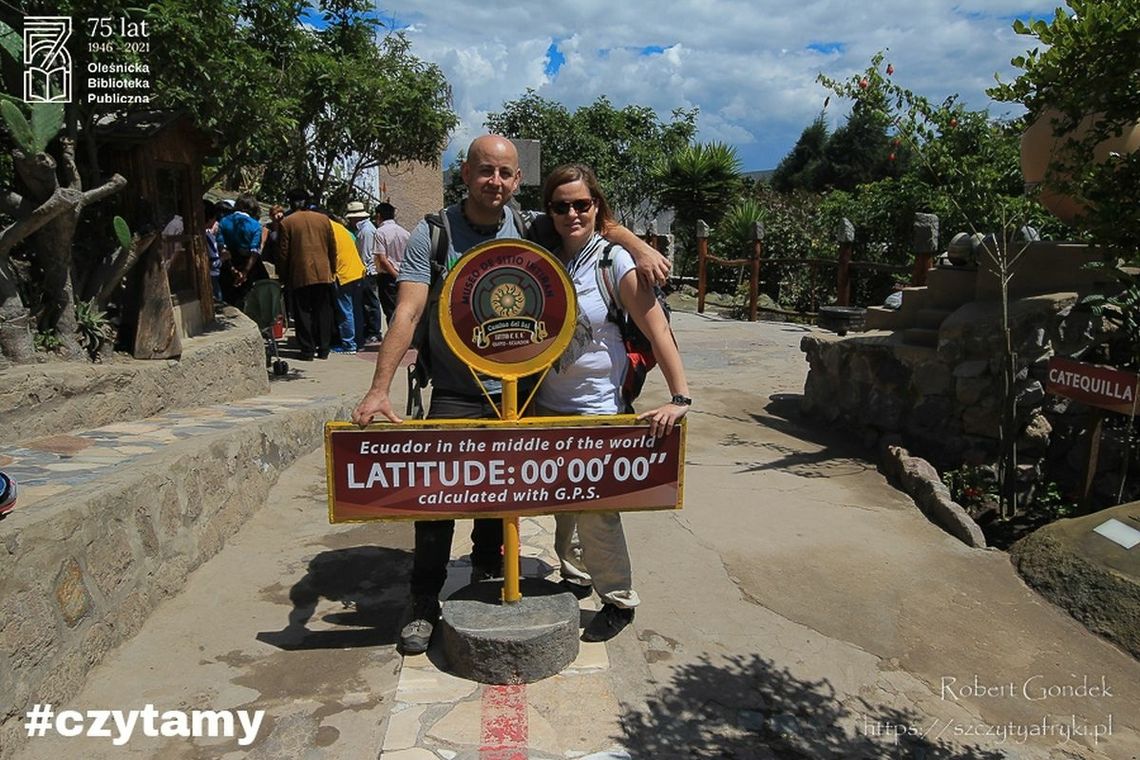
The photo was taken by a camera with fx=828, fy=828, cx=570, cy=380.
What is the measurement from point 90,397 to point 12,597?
211 centimetres

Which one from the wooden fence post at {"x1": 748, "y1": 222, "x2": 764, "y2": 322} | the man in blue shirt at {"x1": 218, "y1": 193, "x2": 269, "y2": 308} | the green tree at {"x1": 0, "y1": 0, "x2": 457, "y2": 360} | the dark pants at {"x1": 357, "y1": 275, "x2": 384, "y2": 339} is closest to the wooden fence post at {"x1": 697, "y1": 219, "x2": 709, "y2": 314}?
the wooden fence post at {"x1": 748, "y1": 222, "x2": 764, "y2": 322}

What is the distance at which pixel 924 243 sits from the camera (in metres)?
9.84

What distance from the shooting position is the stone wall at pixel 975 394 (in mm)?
6055

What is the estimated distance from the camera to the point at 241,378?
6125 millimetres

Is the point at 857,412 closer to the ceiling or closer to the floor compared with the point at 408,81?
closer to the floor

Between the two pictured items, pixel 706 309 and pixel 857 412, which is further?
pixel 706 309

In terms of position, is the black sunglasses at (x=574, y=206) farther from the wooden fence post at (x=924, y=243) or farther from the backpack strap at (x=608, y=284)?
the wooden fence post at (x=924, y=243)

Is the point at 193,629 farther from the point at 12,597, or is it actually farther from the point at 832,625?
the point at 832,625

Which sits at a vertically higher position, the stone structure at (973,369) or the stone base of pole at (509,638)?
the stone structure at (973,369)

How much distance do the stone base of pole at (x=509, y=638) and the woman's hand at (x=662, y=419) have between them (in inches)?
28.2

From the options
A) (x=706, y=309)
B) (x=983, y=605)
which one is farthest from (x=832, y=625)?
(x=706, y=309)

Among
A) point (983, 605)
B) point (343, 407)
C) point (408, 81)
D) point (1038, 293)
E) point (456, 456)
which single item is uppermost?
point (408, 81)

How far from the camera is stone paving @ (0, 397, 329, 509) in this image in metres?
3.19

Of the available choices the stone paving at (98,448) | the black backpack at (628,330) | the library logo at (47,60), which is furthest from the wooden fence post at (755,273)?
the black backpack at (628,330)
